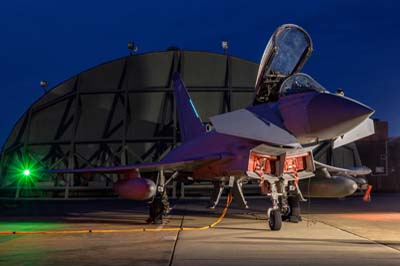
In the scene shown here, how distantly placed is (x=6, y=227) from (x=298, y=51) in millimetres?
8510

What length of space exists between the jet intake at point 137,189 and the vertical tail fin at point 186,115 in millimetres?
3980

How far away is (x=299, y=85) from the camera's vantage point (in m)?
9.49

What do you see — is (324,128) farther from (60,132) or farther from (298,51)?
(60,132)

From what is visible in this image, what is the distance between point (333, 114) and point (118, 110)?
23669mm

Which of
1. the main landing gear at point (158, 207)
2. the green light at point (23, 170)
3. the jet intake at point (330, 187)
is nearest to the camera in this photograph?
the main landing gear at point (158, 207)

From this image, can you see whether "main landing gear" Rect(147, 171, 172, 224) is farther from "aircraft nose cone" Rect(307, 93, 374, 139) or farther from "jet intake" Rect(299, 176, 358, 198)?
"aircraft nose cone" Rect(307, 93, 374, 139)

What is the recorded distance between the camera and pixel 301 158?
10.7 metres

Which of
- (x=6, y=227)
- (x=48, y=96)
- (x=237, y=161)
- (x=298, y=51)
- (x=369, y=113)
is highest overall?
(x=48, y=96)

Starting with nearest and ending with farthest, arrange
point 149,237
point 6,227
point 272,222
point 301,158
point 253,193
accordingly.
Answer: point 149,237 → point 272,222 → point 301,158 → point 6,227 → point 253,193

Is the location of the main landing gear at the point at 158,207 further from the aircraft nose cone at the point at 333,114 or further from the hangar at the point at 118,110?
the hangar at the point at 118,110

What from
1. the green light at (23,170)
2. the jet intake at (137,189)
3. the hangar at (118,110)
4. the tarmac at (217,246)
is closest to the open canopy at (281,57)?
the tarmac at (217,246)

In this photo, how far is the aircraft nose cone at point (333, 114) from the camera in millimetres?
8258

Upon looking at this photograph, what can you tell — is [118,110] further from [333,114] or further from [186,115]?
[333,114]

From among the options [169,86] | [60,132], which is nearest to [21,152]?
[60,132]
